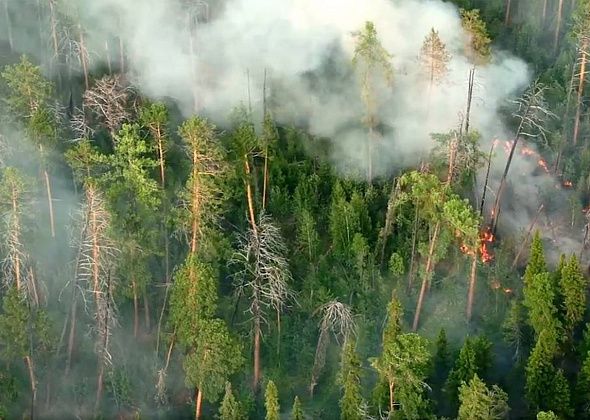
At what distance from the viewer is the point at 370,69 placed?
4028 cm

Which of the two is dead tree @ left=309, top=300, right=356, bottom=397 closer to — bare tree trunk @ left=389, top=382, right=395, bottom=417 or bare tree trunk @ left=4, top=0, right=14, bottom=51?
bare tree trunk @ left=389, top=382, right=395, bottom=417

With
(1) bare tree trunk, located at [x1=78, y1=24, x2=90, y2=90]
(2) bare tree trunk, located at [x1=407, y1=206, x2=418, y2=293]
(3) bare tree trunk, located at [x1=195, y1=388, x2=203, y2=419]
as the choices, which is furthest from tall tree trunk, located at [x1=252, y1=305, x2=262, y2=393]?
(1) bare tree trunk, located at [x1=78, y1=24, x2=90, y2=90]

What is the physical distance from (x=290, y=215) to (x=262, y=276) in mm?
6894

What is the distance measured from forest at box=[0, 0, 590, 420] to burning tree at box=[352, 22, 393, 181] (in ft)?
0.47

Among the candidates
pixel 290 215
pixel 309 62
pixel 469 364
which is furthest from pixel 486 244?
pixel 309 62

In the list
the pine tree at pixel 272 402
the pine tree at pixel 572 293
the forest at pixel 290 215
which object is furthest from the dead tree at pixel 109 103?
the pine tree at pixel 572 293

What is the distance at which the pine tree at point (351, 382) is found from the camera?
101 feet

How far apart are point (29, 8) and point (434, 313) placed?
2739 centimetres

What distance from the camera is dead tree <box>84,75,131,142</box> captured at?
1511 inches

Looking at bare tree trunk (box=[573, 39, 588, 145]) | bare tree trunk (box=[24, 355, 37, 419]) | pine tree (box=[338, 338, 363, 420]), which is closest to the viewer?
pine tree (box=[338, 338, 363, 420])

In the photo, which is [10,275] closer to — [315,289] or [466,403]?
[315,289]

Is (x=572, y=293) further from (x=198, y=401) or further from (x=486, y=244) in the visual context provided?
(x=198, y=401)

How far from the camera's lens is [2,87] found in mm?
41094

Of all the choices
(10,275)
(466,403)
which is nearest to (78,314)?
(10,275)
